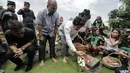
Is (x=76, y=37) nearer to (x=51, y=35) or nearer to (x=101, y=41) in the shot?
(x=51, y=35)

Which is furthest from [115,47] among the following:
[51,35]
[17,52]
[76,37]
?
[17,52]

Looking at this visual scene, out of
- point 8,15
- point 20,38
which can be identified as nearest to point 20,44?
point 20,38

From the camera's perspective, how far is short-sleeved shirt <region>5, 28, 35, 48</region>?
11.4 feet

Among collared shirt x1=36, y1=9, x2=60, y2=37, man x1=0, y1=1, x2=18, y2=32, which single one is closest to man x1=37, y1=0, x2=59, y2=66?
collared shirt x1=36, y1=9, x2=60, y2=37

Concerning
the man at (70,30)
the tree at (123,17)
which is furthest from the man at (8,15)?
the tree at (123,17)

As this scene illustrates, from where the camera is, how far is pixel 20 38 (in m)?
3.61

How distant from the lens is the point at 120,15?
12008 mm

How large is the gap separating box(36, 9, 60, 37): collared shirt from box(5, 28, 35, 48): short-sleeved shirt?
1.55ft

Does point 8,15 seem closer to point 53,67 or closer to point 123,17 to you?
point 53,67

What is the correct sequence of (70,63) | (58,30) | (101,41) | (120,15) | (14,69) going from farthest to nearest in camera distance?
1. (120,15)
2. (101,41)
3. (58,30)
4. (70,63)
5. (14,69)

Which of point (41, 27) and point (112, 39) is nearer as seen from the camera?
point (41, 27)

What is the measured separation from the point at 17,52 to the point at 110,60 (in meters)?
2.44

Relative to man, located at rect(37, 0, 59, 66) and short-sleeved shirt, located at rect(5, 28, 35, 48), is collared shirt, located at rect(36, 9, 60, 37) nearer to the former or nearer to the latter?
man, located at rect(37, 0, 59, 66)

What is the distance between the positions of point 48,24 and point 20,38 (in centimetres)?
86
